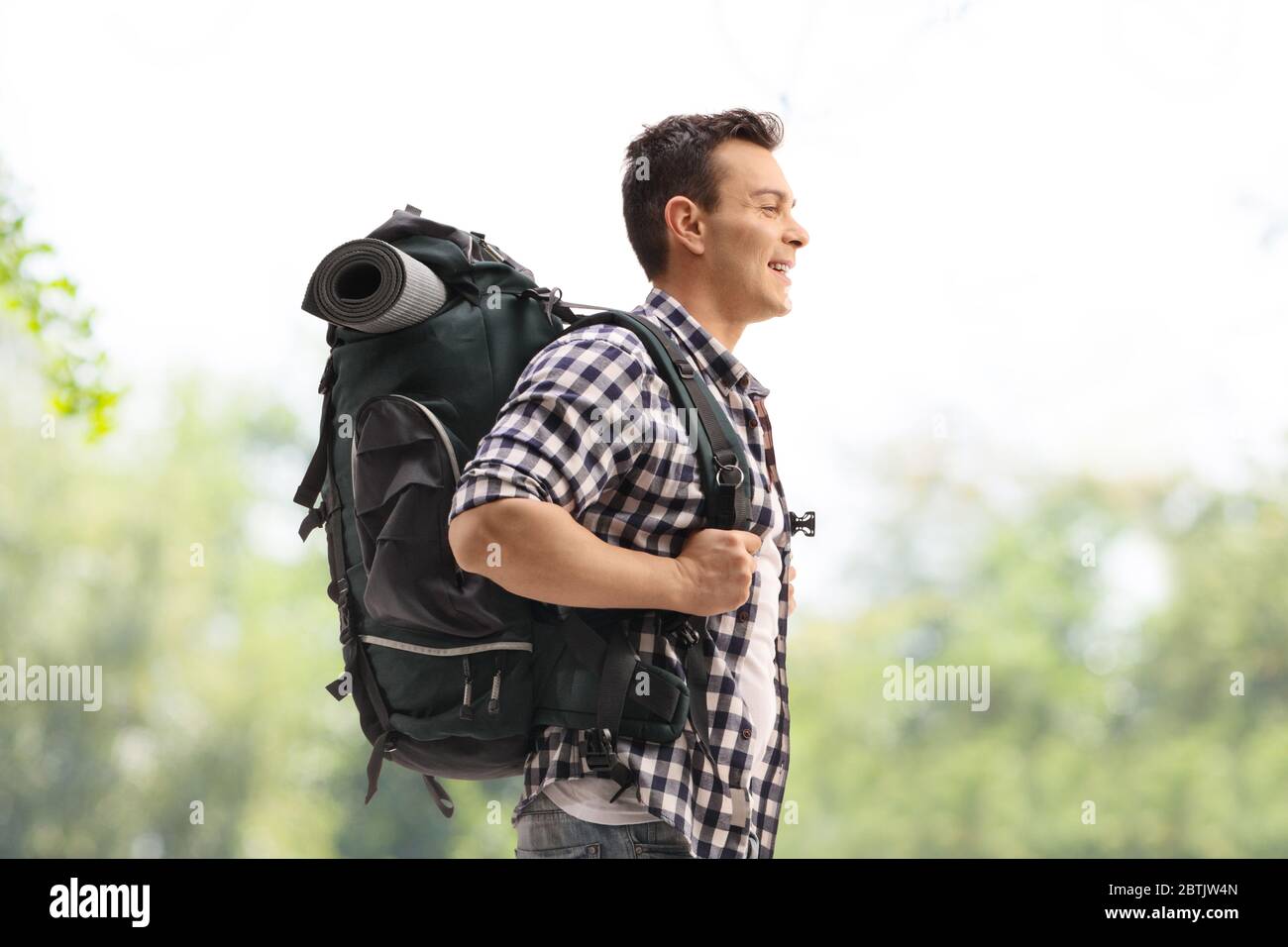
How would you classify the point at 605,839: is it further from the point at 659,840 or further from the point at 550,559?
the point at 550,559

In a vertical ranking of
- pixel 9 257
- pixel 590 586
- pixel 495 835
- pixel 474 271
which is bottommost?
pixel 495 835

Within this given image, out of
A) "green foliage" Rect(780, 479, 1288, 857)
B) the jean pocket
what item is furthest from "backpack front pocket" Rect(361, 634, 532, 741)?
"green foliage" Rect(780, 479, 1288, 857)

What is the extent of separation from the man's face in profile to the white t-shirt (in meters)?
0.26

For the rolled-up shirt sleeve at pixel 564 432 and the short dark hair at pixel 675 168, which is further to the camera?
the short dark hair at pixel 675 168

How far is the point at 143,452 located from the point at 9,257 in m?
9.44

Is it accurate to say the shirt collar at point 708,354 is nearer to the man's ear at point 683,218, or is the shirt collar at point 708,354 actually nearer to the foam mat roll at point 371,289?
the man's ear at point 683,218

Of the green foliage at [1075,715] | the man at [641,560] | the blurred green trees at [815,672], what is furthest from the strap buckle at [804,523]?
the green foliage at [1075,715]

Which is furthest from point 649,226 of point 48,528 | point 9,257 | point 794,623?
point 794,623

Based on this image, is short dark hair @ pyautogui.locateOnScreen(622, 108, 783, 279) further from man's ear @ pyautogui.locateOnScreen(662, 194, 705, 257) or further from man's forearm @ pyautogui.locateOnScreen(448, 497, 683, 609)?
man's forearm @ pyautogui.locateOnScreen(448, 497, 683, 609)

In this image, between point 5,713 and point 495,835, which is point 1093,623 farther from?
point 5,713

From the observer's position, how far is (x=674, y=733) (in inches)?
50.1

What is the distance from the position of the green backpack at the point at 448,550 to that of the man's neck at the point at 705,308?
17cm

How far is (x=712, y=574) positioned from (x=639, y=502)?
10 cm

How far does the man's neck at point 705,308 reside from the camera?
1.55 metres
